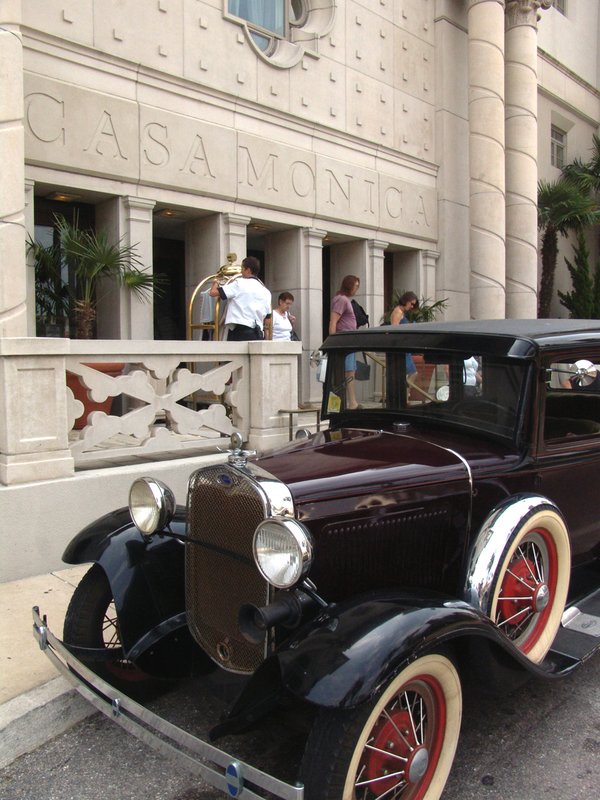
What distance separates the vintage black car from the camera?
2.25 metres

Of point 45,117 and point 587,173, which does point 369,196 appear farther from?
point 587,173

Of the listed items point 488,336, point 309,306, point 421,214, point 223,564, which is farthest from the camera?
point 421,214

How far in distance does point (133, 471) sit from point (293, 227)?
19.3 feet

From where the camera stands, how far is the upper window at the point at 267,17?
368 inches

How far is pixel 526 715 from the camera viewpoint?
3.16 metres

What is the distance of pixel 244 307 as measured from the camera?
7.02m

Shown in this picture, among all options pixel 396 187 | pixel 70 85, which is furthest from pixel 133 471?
pixel 396 187

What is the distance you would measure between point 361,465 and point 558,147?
54.2 ft

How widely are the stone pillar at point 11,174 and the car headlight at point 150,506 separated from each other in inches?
116

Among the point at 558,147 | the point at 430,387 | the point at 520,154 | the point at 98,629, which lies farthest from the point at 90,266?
the point at 558,147

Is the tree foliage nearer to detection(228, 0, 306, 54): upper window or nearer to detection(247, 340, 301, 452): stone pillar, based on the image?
detection(228, 0, 306, 54): upper window

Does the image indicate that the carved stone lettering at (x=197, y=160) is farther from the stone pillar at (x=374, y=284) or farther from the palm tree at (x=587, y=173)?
the palm tree at (x=587, y=173)

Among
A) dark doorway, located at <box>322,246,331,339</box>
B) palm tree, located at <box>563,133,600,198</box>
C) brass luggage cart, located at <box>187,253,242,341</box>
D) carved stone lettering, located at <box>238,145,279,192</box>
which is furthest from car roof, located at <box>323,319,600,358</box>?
palm tree, located at <box>563,133,600,198</box>

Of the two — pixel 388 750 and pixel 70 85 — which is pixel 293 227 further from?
pixel 388 750
